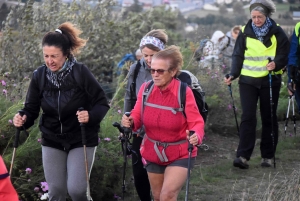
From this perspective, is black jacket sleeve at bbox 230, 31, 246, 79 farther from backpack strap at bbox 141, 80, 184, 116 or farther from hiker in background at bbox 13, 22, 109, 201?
hiker in background at bbox 13, 22, 109, 201

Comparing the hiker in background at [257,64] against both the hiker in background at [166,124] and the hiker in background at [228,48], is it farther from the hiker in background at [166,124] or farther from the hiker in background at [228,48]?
the hiker in background at [228,48]

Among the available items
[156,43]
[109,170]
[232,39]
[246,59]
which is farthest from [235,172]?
[232,39]

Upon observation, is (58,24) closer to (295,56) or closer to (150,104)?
(295,56)

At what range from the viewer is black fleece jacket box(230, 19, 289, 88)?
886cm

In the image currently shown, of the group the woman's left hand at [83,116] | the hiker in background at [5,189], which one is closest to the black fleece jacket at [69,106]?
the woman's left hand at [83,116]

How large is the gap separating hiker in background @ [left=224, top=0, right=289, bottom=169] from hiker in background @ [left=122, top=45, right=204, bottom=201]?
9.87 ft

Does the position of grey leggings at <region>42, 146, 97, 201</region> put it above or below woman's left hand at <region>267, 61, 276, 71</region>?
below

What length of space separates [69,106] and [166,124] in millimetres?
853

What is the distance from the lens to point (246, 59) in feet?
29.5

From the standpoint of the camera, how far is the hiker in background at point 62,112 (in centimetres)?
594

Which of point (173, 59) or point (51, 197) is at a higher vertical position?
point (173, 59)

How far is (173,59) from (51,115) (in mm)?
1178

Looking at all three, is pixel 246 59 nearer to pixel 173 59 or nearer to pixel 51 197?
pixel 173 59

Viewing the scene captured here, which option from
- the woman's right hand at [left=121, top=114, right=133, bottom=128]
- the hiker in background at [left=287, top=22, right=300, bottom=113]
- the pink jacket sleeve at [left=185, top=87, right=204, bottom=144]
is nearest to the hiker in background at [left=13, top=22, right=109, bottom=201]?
the woman's right hand at [left=121, top=114, right=133, bottom=128]
